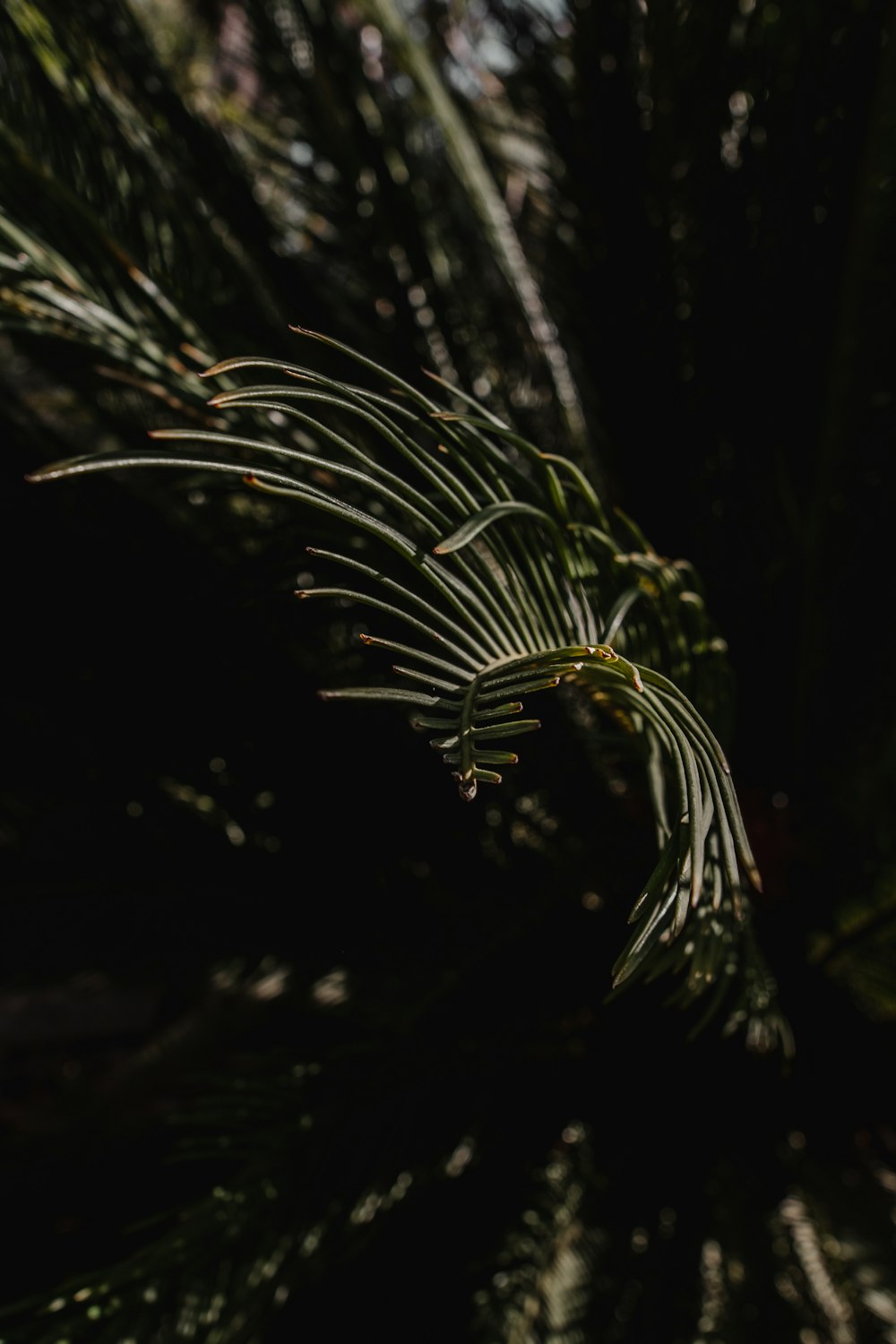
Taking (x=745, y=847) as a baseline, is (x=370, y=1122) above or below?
below

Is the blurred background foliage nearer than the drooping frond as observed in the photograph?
No

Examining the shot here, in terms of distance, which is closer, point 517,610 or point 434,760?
point 517,610

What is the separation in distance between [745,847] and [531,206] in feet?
3.90

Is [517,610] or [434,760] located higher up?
[517,610]

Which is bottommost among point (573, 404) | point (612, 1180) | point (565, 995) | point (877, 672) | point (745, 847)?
point (612, 1180)

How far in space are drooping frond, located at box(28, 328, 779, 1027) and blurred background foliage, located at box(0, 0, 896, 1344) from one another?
191 millimetres

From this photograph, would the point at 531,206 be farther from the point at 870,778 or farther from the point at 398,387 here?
the point at 398,387

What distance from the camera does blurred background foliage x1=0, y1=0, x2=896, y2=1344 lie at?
941 mm

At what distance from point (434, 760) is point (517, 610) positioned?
0.48 m

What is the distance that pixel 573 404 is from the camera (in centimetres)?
146

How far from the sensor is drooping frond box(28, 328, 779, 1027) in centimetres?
49

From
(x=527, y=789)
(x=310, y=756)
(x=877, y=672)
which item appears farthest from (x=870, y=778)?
(x=310, y=756)

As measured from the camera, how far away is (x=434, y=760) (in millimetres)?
1071

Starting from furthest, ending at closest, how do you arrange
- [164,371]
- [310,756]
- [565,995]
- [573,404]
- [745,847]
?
1. [573,404]
2. [565,995]
3. [310,756]
4. [164,371]
5. [745,847]
